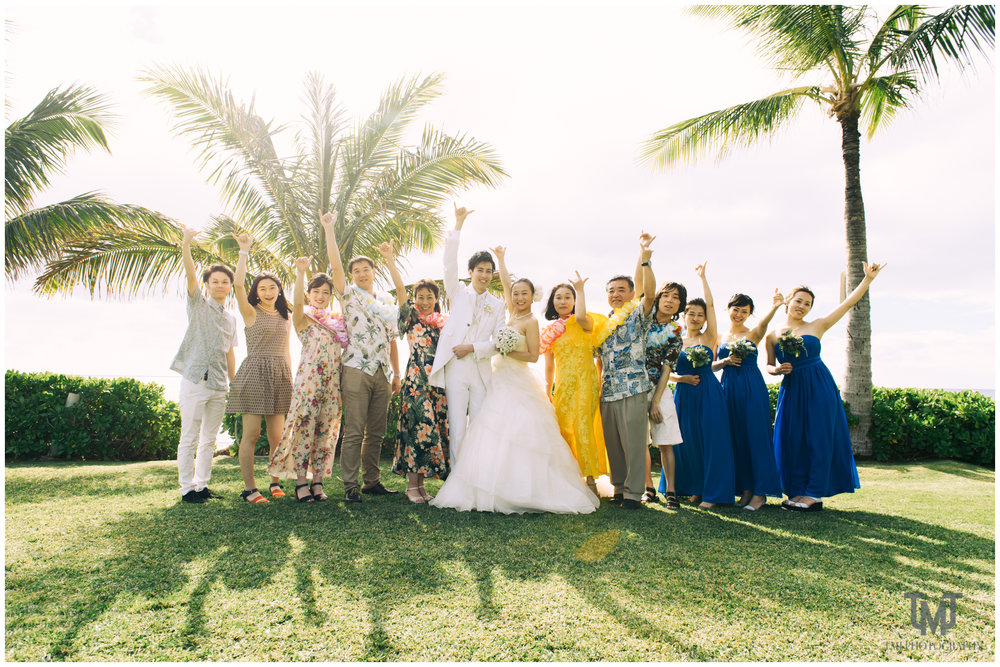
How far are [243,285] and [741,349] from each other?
5.11 meters

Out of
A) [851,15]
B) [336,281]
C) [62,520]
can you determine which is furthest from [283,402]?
[851,15]

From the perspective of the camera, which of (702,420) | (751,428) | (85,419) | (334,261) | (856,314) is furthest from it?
(856,314)

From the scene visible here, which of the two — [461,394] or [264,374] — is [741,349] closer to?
[461,394]

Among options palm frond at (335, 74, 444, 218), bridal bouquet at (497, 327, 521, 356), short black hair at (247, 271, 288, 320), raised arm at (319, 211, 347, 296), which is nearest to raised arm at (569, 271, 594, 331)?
bridal bouquet at (497, 327, 521, 356)

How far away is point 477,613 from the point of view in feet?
9.52

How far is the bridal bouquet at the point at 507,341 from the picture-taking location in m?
5.29

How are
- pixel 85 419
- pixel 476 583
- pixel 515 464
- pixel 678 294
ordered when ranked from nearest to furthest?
pixel 476 583, pixel 515 464, pixel 678 294, pixel 85 419

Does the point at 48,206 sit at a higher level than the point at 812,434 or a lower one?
higher

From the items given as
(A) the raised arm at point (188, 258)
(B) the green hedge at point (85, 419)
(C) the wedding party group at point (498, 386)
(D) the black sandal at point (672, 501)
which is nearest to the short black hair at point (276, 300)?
(C) the wedding party group at point (498, 386)

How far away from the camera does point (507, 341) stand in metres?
5.29

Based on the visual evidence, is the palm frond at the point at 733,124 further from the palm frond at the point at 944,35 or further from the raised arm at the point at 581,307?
the raised arm at the point at 581,307

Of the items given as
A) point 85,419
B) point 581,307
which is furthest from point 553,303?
point 85,419

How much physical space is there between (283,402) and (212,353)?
2.88ft

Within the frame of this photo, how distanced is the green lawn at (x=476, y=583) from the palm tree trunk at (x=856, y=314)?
5460mm
